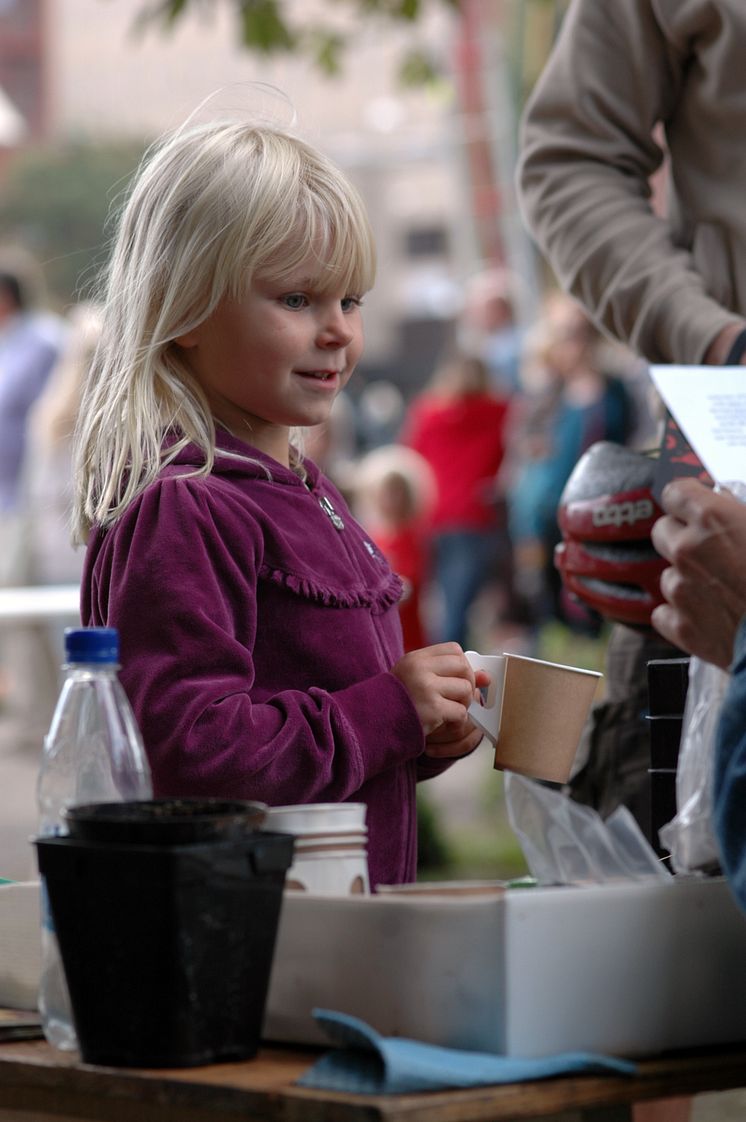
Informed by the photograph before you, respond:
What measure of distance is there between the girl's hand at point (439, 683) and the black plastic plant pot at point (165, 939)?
484 mm

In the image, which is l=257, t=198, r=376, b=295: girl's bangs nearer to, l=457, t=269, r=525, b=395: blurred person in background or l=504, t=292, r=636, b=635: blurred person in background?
l=504, t=292, r=636, b=635: blurred person in background

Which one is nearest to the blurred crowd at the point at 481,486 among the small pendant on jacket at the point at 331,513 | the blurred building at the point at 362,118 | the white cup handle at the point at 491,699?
the small pendant on jacket at the point at 331,513

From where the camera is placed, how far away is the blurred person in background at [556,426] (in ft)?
24.0

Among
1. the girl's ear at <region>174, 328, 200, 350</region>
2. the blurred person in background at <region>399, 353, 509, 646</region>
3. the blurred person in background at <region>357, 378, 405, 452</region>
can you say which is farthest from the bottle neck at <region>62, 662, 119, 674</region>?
the blurred person in background at <region>357, 378, 405, 452</region>

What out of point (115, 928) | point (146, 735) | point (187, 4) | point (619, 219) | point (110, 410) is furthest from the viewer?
point (187, 4)

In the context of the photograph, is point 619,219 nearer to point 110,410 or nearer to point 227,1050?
point 110,410

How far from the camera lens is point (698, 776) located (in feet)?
6.03

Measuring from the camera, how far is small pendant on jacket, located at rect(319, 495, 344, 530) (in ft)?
6.69

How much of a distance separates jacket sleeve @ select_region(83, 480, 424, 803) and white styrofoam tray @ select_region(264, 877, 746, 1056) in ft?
0.94

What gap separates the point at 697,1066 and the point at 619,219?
65.5 inches

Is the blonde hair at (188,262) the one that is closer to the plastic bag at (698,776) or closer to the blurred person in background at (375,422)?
the plastic bag at (698,776)

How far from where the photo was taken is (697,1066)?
1.40 metres

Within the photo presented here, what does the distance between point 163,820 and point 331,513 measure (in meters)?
0.82

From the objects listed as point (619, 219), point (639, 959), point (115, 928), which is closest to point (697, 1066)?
point (639, 959)
